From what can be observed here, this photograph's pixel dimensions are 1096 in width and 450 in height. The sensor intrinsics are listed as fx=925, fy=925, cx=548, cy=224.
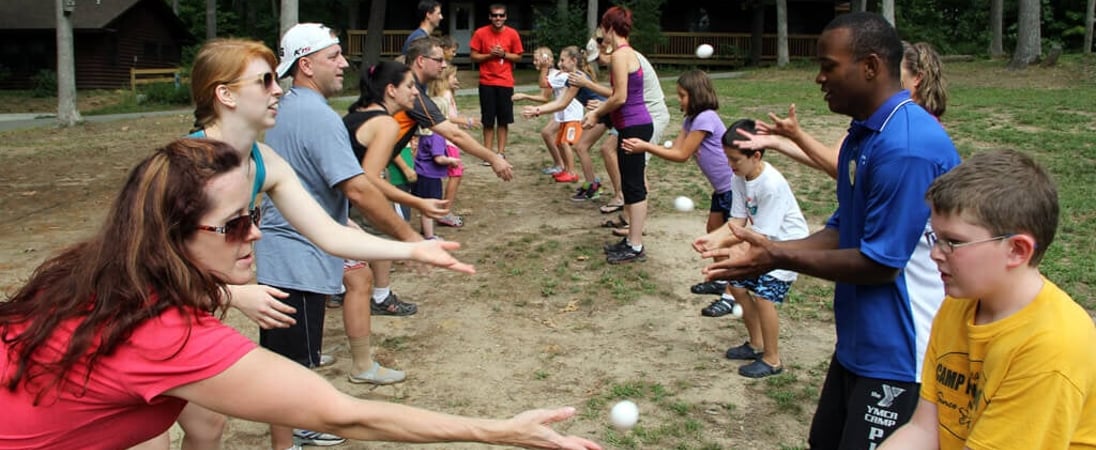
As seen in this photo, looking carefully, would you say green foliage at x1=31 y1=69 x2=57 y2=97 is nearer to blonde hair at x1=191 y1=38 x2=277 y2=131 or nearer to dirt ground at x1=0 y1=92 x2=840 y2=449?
dirt ground at x1=0 y1=92 x2=840 y2=449

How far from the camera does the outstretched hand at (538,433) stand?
2363mm

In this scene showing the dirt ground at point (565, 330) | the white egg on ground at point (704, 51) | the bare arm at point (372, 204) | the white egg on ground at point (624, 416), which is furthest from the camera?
the white egg on ground at point (704, 51)

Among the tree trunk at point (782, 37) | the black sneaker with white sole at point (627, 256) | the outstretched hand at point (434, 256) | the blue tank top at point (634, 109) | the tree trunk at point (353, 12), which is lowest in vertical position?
the black sneaker with white sole at point (627, 256)

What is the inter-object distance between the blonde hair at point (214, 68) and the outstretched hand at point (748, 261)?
2.01 meters

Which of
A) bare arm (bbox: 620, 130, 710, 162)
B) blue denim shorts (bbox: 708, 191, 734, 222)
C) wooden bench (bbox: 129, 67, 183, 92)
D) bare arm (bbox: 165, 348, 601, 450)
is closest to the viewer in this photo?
bare arm (bbox: 165, 348, 601, 450)

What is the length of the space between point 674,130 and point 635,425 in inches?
404

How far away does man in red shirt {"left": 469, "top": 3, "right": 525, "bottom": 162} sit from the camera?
12.0 meters

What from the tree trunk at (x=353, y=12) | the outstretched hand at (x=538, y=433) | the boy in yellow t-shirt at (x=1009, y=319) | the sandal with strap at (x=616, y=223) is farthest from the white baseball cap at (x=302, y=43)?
the tree trunk at (x=353, y=12)

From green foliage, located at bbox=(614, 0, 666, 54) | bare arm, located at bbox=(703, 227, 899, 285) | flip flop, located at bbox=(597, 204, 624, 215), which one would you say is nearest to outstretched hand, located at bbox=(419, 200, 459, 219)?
bare arm, located at bbox=(703, 227, 899, 285)

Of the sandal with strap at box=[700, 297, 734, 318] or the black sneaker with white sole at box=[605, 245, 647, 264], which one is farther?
the black sneaker with white sole at box=[605, 245, 647, 264]

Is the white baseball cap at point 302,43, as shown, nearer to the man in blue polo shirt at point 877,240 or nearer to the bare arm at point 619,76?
the man in blue polo shirt at point 877,240

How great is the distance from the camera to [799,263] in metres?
3.06

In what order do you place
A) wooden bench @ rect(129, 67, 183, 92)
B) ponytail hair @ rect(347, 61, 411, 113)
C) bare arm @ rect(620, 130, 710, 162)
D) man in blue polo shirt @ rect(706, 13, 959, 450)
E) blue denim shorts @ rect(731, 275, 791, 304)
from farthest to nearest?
1. wooden bench @ rect(129, 67, 183, 92)
2. bare arm @ rect(620, 130, 710, 162)
3. ponytail hair @ rect(347, 61, 411, 113)
4. blue denim shorts @ rect(731, 275, 791, 304)
5. man in blue polo shirt @ rect(706, 13, 959, 450)

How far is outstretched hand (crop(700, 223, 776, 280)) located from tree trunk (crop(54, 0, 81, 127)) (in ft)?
65.5
